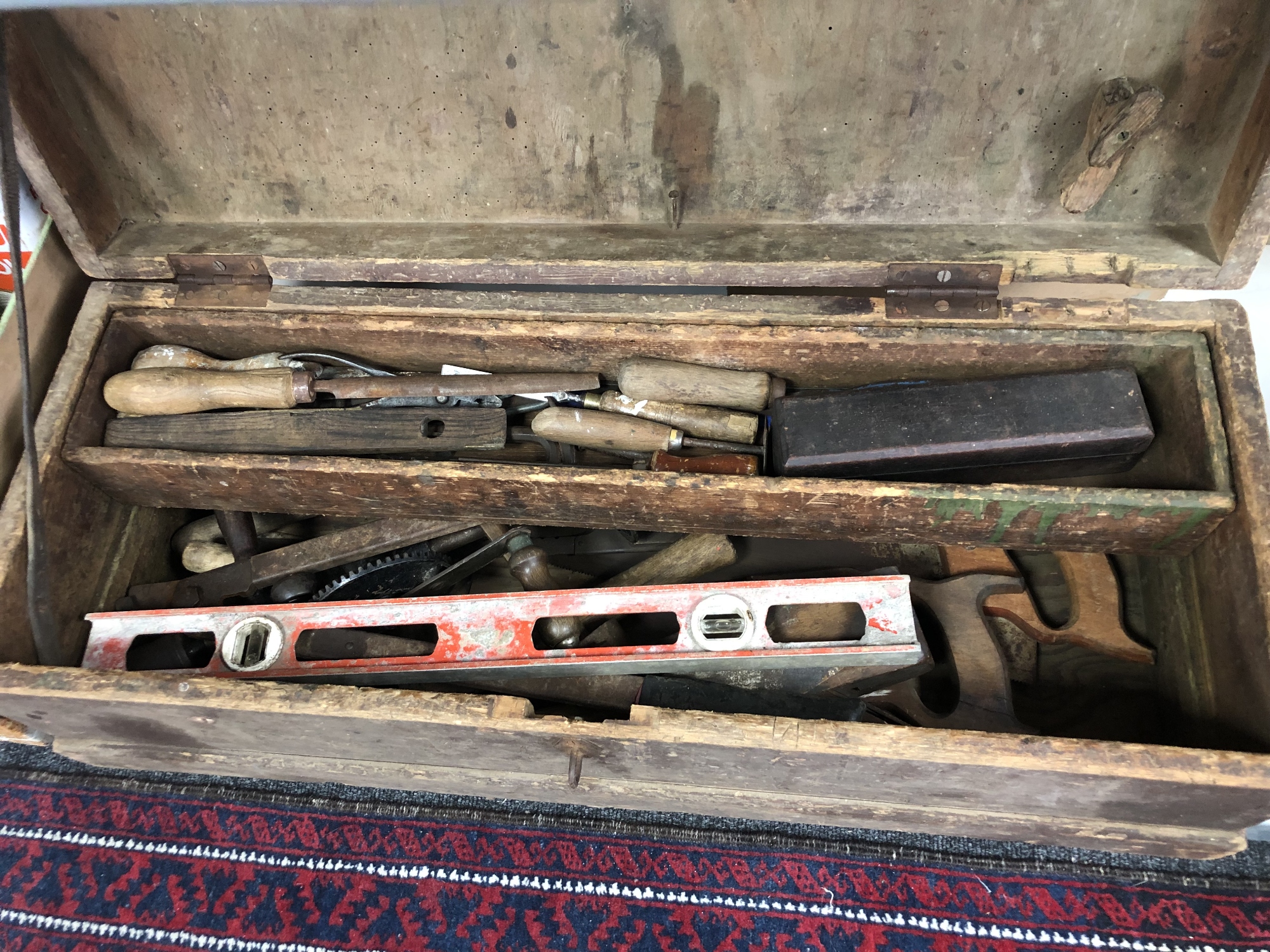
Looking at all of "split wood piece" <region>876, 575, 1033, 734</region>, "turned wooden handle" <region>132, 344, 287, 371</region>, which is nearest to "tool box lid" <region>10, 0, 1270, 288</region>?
"turned wooden handle" <region>132, 344, 287, 371</region>

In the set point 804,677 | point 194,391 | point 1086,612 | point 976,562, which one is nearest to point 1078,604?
point 1086,612

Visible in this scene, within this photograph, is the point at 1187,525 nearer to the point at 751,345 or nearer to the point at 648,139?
the point at 751,345

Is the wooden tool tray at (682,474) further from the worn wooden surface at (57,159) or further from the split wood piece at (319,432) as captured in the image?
the worn wooden surface at (57,159)

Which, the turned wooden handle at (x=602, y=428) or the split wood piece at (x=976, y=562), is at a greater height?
the turned wooden handle at (x=602, y=428)

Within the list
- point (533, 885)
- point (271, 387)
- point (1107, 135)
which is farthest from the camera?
point (533, 885)

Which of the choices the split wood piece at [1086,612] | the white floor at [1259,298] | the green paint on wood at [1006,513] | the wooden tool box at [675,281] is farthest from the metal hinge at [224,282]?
the white floor at [1259,298]

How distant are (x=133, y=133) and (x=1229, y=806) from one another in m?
2.47

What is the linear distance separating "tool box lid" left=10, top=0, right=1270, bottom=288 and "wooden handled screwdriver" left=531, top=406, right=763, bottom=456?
0.29 m

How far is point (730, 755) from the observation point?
4.93 ft

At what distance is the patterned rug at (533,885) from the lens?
1966mm

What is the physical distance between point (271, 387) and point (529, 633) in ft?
2.57

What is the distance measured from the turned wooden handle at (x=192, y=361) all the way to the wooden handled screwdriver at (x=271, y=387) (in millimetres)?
35

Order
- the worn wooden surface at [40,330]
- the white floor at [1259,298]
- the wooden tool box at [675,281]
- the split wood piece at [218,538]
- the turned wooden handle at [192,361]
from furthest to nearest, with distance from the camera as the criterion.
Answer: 1. the white floor at [1259,298]
2. the split wood piece at [218,538]
3. the turned wooden handle at [192,361]
4. the worn wooden surface at [40,330]
5. the wooden tool box at [675,281]

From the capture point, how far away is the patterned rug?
197 centimetres
